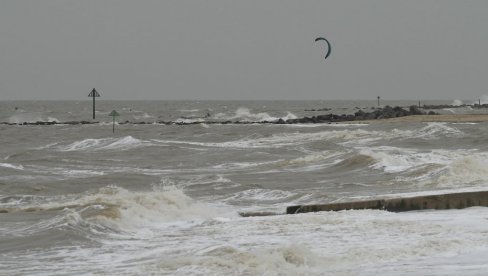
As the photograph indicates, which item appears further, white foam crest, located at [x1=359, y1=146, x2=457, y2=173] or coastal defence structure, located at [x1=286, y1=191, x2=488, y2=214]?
white foam crest, located at [x1=359, y1=146, x2=457, y2=173]

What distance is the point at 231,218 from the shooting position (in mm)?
13328

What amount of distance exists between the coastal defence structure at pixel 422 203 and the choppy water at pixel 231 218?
22cm

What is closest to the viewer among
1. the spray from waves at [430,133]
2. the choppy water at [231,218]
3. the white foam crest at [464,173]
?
the choppy water at [231,218]

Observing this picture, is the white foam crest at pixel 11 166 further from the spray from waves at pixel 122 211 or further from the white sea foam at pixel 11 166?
the spray from waves at pixel 122 211

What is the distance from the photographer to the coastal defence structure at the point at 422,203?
12.8 metres

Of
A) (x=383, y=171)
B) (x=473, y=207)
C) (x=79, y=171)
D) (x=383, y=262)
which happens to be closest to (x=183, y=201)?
(x=473, y=207)

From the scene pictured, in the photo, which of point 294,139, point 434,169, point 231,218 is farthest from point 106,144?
point 231,218

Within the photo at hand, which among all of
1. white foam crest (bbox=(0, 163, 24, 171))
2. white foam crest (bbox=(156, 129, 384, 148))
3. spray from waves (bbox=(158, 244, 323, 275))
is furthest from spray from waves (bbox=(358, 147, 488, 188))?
white foam crest (bbox=(156, 129, 384, 148))

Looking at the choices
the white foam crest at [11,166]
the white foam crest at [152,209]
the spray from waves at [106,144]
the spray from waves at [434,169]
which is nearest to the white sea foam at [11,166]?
the white foam crest at [11,166]

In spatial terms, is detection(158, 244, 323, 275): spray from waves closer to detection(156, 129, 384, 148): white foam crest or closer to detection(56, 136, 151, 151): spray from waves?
detection(156, 129, 384, 148): white foam crest

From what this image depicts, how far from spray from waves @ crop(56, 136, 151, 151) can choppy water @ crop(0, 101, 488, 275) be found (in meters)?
5.04

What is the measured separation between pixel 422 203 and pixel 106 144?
27065 millimetres

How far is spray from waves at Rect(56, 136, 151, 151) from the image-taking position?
120ft

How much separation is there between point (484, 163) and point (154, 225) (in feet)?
32.8
